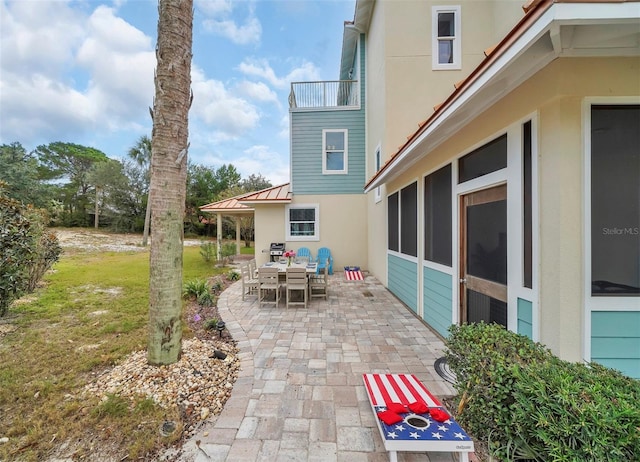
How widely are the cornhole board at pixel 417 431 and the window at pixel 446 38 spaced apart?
25.4 feet

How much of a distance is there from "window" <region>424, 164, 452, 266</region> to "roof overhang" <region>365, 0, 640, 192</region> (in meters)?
1.31

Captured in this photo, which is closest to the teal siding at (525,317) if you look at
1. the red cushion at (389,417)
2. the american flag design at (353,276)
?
the red cushion at (389,417)

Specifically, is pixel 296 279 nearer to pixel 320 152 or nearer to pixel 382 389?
pixel 382 389

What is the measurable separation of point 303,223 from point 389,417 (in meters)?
8.67

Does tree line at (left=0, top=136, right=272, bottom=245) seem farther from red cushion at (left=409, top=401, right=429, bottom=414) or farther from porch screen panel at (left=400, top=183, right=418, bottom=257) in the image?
red cushion at (left=409, top=401, right=429, bottom=414)

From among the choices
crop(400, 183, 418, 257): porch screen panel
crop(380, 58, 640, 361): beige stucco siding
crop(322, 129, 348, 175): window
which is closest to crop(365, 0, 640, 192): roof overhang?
crop(380, 58, 640, 361): beige stucco siding

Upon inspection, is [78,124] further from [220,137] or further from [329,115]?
[329,115]

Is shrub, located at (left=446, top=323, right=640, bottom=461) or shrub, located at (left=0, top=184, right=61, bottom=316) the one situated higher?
shrub, located at (left=0, top=184, right=61, bottom=316)

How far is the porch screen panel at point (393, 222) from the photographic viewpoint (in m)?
6.38

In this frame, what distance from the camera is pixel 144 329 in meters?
4.37

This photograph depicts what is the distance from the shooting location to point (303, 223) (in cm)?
1038

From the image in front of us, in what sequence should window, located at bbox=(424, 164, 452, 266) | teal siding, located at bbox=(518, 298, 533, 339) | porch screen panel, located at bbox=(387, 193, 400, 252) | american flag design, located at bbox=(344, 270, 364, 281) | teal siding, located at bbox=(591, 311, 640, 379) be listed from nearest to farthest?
1. teal siding, located at bbox=(591, 311, 640, 379)
2. teal siding, located at bbox=(518, 298, 533, 339)
3. window, located at bbox=(424, 164, 452, 266)
4. porch screen panel, located at bbox=(387, 193, 400, 252)
5. american flag design, located at bbox=(344, 270, 364, 281)

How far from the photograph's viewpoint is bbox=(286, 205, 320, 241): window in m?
10.3

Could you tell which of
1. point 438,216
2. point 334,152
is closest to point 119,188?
point 334,152
